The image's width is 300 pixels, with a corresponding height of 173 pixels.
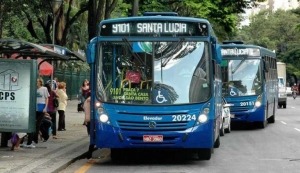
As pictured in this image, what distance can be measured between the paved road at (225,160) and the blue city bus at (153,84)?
0.44 metres

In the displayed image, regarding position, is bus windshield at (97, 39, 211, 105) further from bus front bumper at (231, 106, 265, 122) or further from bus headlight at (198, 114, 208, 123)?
bus front bumper at (231, 106, 265, 122)

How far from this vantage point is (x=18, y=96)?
52.6 feet

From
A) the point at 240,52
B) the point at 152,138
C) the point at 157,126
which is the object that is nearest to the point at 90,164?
the point at 152,138

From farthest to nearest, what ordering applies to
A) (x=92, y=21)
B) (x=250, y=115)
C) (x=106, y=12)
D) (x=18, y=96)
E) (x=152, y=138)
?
1. (x=106, y=12)
2. (x=92, y=21)
3. (x=250, y=115)
4. (x=18, y=96)
5. (x=152, y=138)

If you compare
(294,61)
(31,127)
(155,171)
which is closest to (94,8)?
(31,127)

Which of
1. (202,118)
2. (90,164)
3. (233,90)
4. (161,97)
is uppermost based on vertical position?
(233,90)

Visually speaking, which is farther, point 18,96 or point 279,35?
point 279,35

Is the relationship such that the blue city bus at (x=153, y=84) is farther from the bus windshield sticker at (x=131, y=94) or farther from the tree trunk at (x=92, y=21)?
the tree trunk at (x=92, y=21)

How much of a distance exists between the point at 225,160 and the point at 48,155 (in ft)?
12.2

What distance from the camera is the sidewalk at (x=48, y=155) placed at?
45.0ft

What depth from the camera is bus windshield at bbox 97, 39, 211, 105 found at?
15.0m

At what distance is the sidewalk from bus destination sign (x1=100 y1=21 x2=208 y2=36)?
273cm

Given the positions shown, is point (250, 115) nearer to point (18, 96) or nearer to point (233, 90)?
point (233, 90)

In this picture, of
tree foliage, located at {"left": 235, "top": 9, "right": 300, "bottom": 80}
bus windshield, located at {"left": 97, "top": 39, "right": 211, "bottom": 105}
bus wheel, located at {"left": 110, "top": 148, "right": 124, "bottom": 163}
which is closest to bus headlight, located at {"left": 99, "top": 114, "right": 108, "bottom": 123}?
bus windshield, located at {"left": 97, "top": 39, "right": 211, "bottom": 105}
